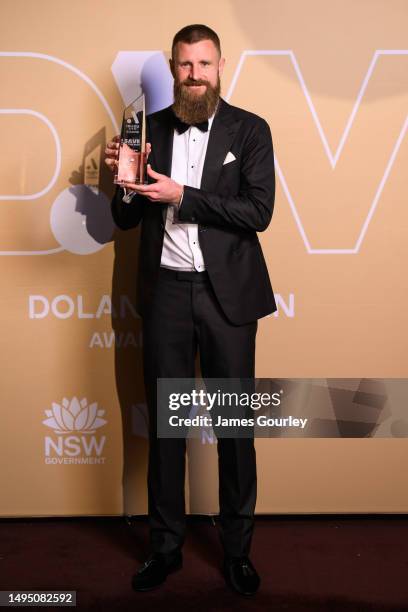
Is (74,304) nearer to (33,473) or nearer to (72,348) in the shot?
(72,348)

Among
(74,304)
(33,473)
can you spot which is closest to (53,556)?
(33,473)

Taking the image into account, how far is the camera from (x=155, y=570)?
2416 millimetres

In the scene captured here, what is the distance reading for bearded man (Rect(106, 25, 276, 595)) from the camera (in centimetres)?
232

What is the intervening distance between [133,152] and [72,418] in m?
1.21

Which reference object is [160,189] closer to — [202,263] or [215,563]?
[202,263]

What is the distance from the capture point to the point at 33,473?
9.73 ft

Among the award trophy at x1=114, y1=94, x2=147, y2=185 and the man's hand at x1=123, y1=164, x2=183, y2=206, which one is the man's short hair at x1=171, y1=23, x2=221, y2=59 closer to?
the award trophy at x1=114, y1=94, x2=147, y2=185

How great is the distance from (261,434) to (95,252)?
3.32 ft

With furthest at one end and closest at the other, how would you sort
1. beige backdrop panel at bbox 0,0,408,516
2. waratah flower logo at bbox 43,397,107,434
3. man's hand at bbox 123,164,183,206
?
waratah flower logo at bbox 43,397,107,434 → beige backdrop panel at bbox 0,0,408,516 → man's hand at bbox 123,164,183,206

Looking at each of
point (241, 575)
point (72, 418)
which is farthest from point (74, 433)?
point (241, 575)

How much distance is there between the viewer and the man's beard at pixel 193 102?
2346 mm

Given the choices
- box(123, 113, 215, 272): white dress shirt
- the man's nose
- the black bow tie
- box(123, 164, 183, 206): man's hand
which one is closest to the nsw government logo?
box(123, 113, 215, 272): white dress shirt

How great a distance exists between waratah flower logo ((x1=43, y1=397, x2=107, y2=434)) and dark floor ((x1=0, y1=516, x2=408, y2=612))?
395 millimetres

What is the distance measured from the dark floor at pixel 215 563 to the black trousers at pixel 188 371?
159 millimetres
